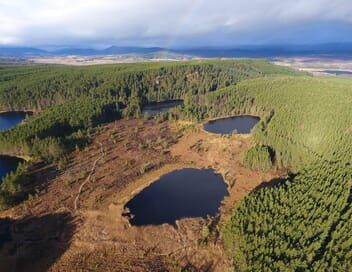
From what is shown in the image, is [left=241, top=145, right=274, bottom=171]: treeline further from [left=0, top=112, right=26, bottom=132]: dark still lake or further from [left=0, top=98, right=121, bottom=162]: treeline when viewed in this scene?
[left=0, top=112, right=26, bottom=132]: dark still lake

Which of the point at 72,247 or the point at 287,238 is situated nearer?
the point at 287,238

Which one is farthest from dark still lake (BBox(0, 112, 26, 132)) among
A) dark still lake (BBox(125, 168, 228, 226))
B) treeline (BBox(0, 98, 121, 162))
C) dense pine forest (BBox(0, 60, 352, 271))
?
dark still lake (BBox(125, 168, 228, 226))

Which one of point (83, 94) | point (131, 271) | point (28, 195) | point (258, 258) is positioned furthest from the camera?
point (83, 94)

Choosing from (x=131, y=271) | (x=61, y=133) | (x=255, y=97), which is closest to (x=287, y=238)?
(x=131, y=271)

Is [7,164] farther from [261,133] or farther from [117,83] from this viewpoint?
[117,83]

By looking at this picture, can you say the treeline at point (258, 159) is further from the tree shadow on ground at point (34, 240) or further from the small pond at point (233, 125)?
the tree shadow on ground at point (34, 240)

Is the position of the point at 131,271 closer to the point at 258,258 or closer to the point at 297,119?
the point at 258,258

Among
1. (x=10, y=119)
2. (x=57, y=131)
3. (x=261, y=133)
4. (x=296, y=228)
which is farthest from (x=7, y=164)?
(x=296, y=228)
